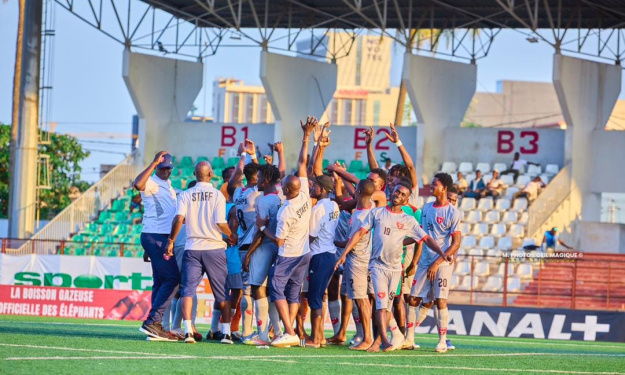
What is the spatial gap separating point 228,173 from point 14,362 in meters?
5.35

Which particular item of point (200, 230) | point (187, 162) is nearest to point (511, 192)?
point (187, 162)

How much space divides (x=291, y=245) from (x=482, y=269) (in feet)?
50.4

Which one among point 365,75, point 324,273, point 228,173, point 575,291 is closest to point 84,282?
point 575,291

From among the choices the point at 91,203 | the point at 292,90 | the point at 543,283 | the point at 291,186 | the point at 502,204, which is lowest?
the point at 543,283

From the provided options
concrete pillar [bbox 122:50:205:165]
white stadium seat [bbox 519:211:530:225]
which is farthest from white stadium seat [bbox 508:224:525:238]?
concrete pillar [bbox 122:50:205:165]

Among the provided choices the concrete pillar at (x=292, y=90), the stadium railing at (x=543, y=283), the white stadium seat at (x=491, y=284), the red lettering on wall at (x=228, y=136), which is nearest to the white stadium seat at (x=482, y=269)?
the stadium railing at (x=543, y=283)

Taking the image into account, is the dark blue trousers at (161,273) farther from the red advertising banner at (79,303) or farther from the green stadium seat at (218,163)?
the green stadium seat at (218,163)

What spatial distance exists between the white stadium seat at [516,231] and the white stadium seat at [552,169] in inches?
110

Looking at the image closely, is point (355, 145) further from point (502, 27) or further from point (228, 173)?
point (228, 173)

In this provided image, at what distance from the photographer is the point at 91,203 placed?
35.8 meters

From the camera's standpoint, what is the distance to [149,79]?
38250 millimetres

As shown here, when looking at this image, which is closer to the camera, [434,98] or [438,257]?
[438,257]

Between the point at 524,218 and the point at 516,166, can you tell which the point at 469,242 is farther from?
the point at 516,166

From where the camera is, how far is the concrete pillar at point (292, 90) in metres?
36.5
